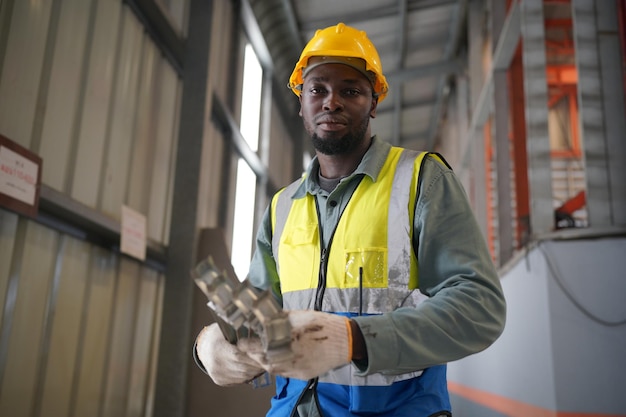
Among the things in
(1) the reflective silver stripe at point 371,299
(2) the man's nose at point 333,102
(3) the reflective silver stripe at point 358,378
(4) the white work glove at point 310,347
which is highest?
(2) the man's nose at point 333,102

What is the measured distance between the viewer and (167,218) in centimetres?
497

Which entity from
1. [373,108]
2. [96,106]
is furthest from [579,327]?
[96,106]

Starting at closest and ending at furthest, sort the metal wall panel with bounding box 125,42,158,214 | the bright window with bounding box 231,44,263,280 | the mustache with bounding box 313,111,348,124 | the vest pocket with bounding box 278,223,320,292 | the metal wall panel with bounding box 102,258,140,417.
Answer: the vest pocket with bounding box 278,223,320,292
the mustache with bounding box 313,111,348,124
the metal wall panel with bounding box 102,258,140,417
the metal wall panel with bounding box 125,42,158,214
the bright window with bounding box 231,44,263,280

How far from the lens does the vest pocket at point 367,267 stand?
168 centimetres

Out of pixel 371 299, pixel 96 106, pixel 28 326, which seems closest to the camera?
pixel 371 299

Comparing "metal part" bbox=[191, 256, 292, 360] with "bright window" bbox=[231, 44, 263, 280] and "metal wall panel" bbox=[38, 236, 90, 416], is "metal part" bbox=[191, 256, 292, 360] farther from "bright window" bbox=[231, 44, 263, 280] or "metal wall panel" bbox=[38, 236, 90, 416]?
"bright window" bbox=[231, 44, 263, 280]

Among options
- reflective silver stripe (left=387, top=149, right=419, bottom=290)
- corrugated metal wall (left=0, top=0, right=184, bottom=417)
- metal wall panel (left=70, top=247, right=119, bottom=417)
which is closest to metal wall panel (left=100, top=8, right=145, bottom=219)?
corrugated metal wall (left=0, top=0, right=184, bottom=417)

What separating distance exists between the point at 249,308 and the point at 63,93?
2.75 m

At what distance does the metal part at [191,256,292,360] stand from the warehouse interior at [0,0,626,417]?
6.56 feet

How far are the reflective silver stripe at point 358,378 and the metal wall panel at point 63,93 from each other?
2.32 m

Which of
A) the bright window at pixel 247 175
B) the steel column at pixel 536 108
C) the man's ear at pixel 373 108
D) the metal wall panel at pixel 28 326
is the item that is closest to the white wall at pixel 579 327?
the steel column at pixel 536 108

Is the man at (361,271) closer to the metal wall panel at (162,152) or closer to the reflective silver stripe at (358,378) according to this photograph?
the reflective silver stripe at (358,378)

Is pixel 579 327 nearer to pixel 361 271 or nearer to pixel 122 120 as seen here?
pixel 361 271

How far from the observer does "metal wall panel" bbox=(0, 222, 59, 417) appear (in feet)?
10.1
